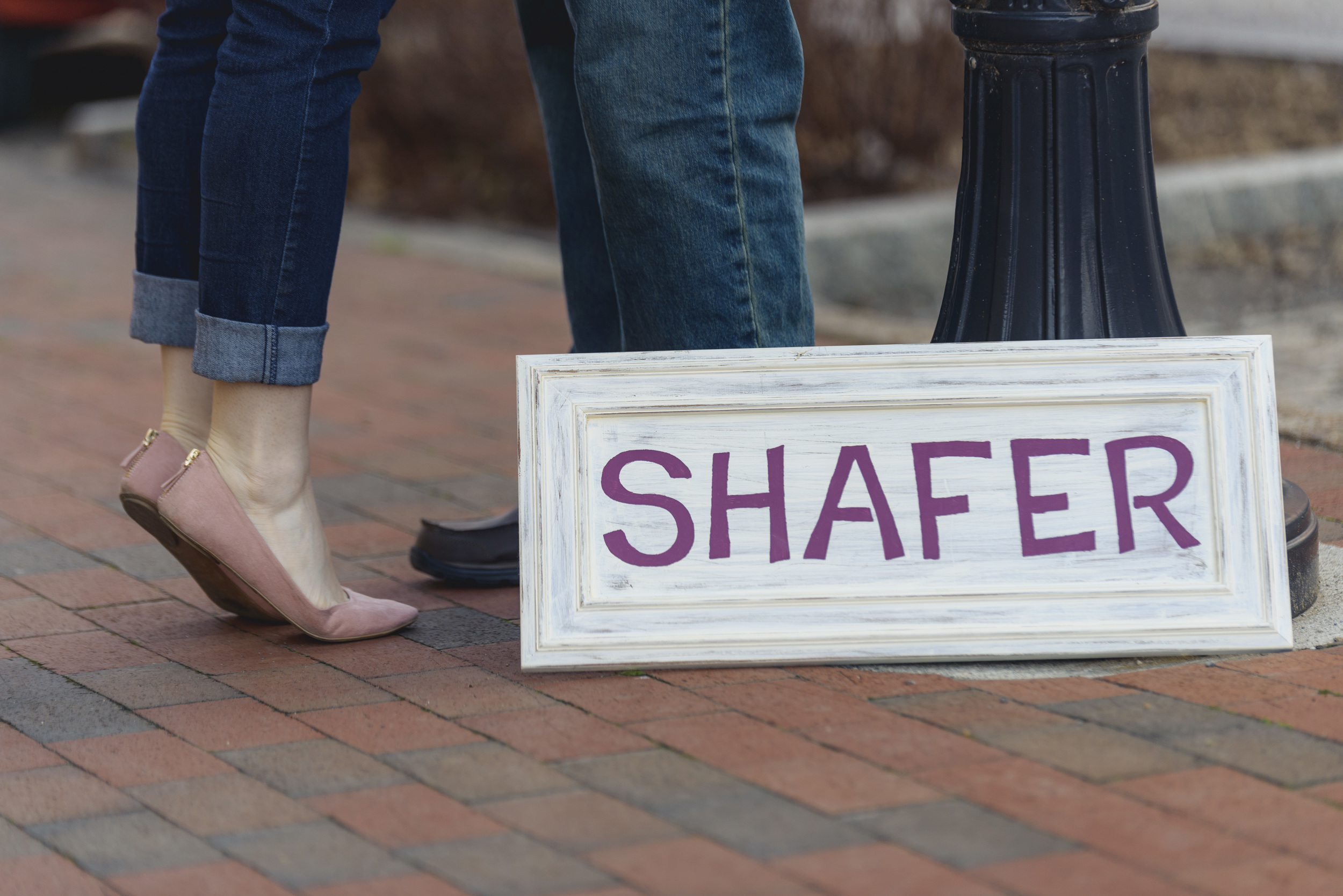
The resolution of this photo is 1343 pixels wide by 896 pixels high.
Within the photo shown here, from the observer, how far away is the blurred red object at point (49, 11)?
8812 millimetres

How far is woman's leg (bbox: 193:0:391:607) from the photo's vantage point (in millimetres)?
1952

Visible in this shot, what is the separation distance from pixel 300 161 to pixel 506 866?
0.95 metres

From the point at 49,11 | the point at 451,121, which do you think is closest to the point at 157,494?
the point at 451,121

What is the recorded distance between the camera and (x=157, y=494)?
2023 millimetres

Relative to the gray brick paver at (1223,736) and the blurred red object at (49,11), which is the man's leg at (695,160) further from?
the blurred red object at (49,11)

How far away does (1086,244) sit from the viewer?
2.17 m

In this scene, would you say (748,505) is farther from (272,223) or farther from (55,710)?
(55,710)

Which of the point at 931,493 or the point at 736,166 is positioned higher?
the point at 736,166

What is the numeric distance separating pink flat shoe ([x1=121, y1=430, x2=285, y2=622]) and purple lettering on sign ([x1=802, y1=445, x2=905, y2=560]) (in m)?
0.75

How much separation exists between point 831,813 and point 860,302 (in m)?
3.33

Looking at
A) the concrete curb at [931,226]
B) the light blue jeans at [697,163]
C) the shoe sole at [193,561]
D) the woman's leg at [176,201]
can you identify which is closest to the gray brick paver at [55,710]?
the shoe sole at [193,561]

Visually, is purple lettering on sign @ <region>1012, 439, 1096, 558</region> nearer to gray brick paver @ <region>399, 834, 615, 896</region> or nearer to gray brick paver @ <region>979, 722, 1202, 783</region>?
gray brick paver @ <region>979, 722, 1202, 783</region>

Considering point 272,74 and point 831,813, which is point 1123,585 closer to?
point 831,813

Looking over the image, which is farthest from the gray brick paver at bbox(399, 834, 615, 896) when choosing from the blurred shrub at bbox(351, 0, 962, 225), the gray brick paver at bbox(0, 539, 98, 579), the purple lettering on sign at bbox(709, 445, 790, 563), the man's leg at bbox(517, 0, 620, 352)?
the blurred shrub at bbox(351, 0, 962, 225)
